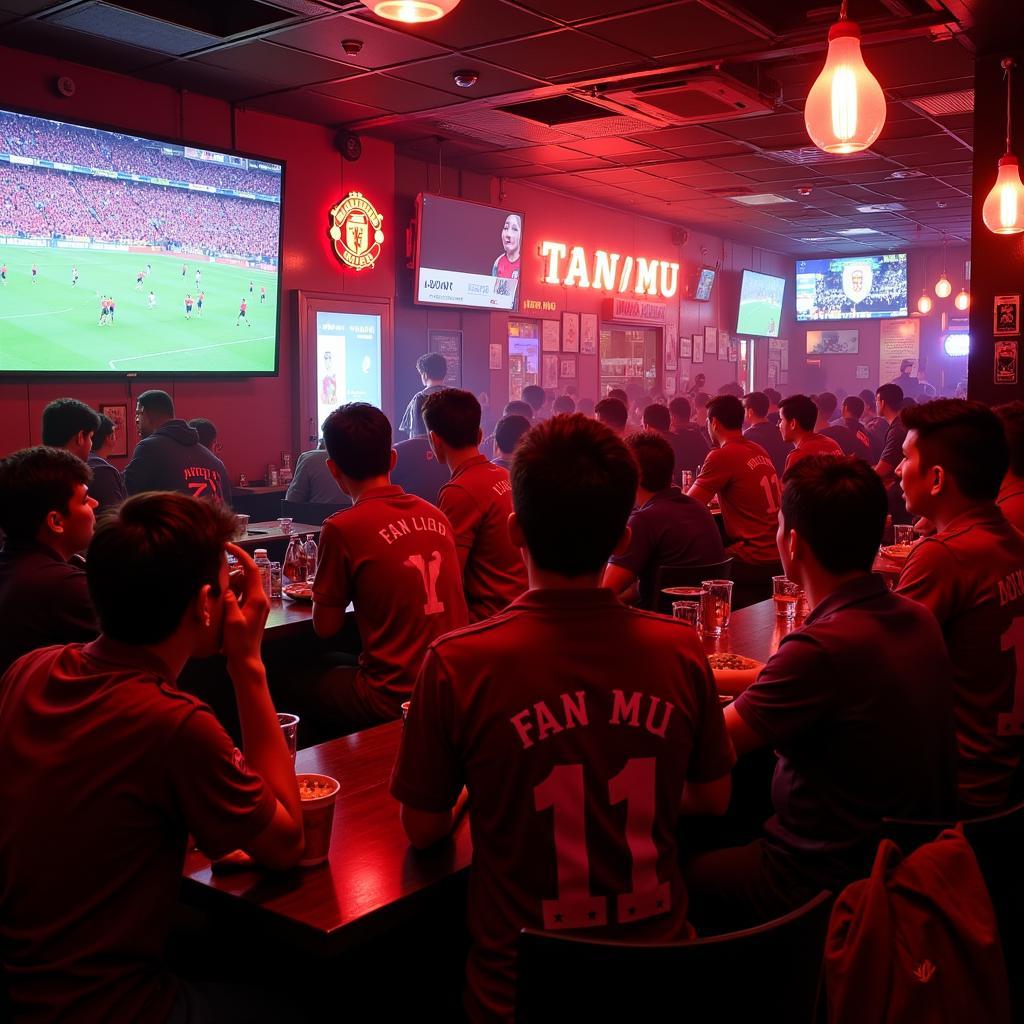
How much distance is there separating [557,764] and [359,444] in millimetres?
1978

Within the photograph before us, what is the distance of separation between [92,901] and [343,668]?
6.68ft

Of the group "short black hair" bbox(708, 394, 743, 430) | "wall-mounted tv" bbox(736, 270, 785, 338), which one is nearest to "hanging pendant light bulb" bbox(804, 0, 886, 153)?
"short black hair" bbox(708, 394, 743, 430)

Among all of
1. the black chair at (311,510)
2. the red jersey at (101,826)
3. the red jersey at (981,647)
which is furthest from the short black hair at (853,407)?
the red jersey at (101,826)

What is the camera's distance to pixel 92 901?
58.5 inches

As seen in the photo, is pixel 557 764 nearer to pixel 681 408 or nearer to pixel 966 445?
pixel 966 445

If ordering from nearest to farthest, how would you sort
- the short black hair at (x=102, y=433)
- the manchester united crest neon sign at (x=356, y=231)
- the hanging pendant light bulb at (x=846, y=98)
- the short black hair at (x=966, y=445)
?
the short black hair at (x=966, y=445) → the hanging pendant light bulb at (x=846, y=98) → the short black hair at (x=102, y=433) → the manchester united crest neon sign at (x=356, y=231)

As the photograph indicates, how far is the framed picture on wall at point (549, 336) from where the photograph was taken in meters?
10.3

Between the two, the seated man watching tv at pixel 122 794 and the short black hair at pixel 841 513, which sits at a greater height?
the short black hair at pixel 841 513

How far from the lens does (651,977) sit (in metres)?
1.31

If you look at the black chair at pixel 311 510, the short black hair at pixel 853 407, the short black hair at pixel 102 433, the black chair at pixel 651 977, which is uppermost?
the short black hair at pixel 853 407

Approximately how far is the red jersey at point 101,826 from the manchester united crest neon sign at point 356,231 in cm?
663

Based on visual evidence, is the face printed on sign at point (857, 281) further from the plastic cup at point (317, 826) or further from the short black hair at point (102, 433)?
the plastic cup at point (317, 826)

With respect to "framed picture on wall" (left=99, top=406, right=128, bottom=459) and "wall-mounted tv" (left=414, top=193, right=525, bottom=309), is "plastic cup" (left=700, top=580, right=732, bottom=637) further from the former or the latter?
"wall-mounted tv" (left=414, top=193, right=525, bottom=309)

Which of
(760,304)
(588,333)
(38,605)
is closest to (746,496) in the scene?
(38,605)
